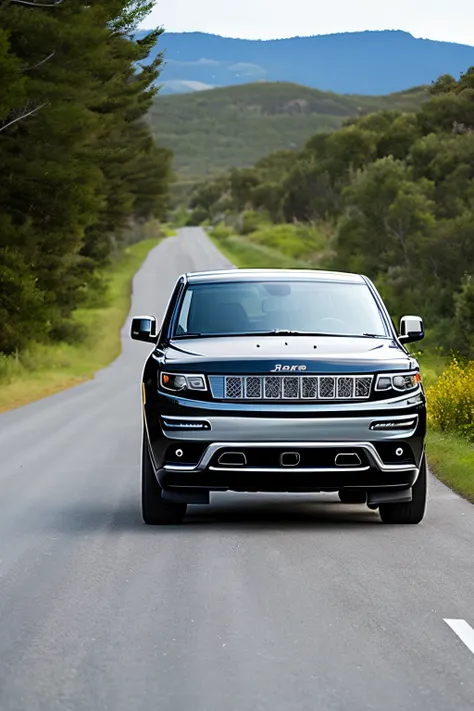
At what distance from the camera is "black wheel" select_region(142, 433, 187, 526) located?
38.0 feet

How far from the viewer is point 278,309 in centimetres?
1261

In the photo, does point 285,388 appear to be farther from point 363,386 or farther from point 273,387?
point 363,386

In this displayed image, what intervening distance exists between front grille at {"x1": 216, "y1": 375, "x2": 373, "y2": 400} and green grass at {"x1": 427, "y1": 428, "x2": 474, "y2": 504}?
9.41 ft

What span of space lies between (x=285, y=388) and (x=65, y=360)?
31738 millimetres

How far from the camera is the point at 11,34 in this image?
32.8 metres

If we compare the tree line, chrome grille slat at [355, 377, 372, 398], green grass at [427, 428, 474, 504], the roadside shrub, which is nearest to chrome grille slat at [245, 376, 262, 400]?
chrome grille slat at [355, 377, 372, 398]

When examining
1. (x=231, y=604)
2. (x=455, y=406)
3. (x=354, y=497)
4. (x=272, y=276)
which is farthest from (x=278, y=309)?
(x=455, y=406)

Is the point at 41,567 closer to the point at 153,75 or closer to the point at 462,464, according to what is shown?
the point at 462,464

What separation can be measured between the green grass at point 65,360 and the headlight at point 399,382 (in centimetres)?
1761

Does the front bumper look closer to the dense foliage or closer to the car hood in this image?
the car hood

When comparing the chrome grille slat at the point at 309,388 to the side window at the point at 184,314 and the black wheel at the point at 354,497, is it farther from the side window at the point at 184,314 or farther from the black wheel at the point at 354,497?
the black wheel at the point at 354,497

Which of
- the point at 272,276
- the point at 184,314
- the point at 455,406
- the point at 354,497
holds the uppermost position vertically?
the point at 272,276

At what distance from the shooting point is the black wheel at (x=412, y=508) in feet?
38.2

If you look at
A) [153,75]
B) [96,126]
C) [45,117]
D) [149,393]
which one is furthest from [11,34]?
[149,393]
